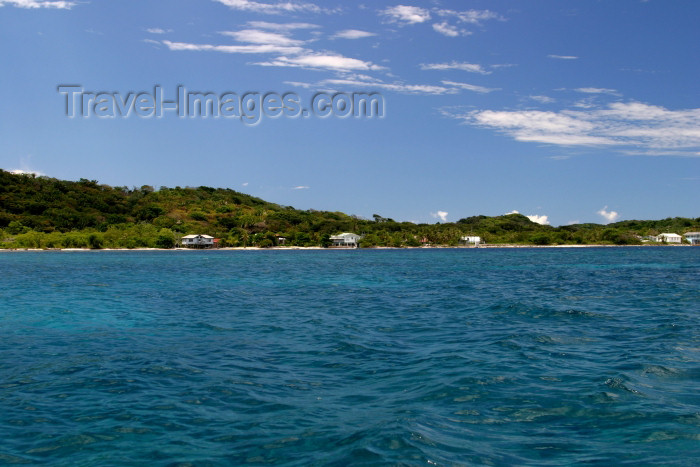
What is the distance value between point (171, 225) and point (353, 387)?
15061 centimetres

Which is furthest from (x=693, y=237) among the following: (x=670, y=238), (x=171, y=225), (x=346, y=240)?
(x=171, y=225)

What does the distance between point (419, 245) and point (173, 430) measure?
5859 inches

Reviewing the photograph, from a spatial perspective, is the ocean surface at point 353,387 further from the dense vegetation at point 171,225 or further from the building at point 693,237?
the building at point 693,237

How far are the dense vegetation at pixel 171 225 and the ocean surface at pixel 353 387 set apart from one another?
117 meters

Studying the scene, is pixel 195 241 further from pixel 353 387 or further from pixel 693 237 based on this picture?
pixel 693 237

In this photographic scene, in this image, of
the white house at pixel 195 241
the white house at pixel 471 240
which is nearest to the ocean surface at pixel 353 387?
the white house at pixel 195 241

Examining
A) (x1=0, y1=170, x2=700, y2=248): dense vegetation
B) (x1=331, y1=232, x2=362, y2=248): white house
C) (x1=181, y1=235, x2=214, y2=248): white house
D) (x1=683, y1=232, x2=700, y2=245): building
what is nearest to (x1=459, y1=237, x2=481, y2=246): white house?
(x1=0, y1=170, x2=700, y2=248): dense vegetation

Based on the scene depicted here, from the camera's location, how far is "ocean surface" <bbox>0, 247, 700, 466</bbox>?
6414 millimetres

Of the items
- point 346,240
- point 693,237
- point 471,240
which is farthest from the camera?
point 471,240

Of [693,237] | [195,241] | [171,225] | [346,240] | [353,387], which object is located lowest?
[353,387]

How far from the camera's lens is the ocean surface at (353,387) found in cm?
641

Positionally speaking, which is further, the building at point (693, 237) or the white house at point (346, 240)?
the building at point (693, 237)

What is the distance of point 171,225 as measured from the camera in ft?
493

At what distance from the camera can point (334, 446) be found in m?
6.47
